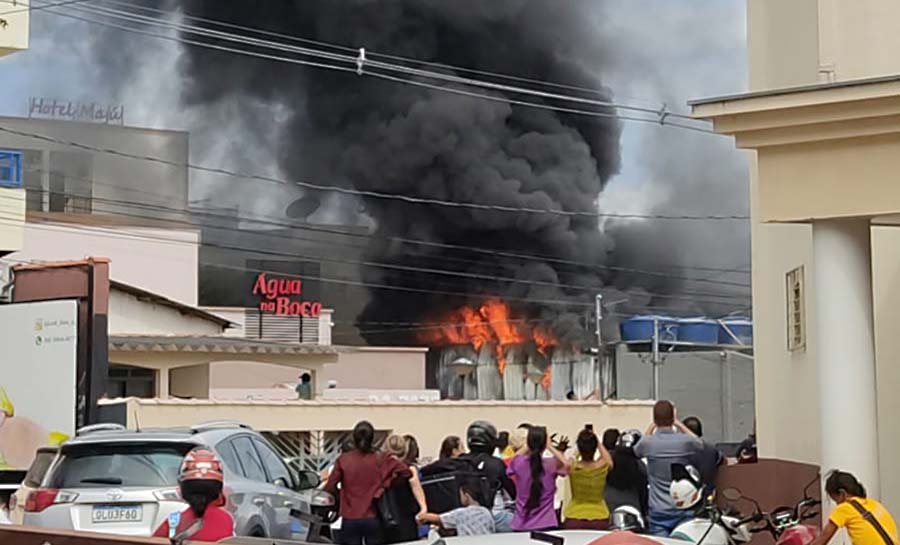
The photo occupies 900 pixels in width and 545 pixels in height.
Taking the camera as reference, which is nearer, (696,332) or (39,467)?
(39,467)

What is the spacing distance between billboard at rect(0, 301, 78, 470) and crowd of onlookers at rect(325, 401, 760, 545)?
12154 millimetres

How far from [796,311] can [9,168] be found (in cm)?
1670

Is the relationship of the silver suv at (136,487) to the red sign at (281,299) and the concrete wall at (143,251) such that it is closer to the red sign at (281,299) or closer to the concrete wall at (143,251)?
the concrete wall at (143,251)

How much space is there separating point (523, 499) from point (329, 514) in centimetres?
147

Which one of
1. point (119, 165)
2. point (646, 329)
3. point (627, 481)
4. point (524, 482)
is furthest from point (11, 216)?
point (119, 165)

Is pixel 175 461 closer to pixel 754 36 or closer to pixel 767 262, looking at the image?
pixel 767 262

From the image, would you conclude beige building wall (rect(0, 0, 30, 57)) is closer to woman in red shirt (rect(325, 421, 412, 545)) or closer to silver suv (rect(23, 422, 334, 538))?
silver suv (rect(23, 422, 334, 538))

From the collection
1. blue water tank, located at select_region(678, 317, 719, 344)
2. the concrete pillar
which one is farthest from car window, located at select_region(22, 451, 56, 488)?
blue water tank, located at select_region(678, 317, 719, 344)

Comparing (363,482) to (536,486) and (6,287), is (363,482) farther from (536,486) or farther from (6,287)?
→ (6,287)

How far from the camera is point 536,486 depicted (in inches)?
440

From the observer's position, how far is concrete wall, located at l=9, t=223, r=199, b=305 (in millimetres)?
47656

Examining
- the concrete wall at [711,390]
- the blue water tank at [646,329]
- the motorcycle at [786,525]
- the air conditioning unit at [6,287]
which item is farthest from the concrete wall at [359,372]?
the motorcycle at [786,525]

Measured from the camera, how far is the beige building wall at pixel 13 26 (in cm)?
2409

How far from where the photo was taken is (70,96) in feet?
189
